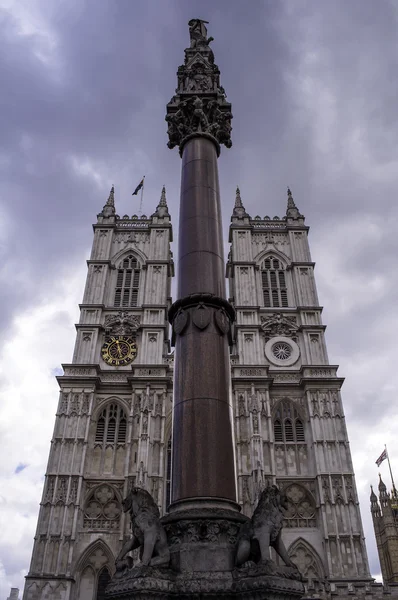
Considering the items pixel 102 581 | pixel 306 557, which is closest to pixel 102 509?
pixel 102 581

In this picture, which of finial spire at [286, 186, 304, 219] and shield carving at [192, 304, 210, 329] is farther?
finial spire at [286, 186, 304, 219]

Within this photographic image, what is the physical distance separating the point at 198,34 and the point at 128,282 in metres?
27.6

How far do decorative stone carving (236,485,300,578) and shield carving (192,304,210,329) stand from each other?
3.48m

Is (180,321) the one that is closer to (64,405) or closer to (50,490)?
(50,490)

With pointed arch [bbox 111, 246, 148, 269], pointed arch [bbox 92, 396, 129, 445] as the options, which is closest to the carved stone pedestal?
pointed arch [bbox 92, 396, 129, 445]

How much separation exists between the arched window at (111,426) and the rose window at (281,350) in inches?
471

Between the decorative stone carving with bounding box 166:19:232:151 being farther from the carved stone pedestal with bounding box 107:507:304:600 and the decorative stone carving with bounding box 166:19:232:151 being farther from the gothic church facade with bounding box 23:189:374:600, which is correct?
the gothic church facade with bounding box 23:189:374:600

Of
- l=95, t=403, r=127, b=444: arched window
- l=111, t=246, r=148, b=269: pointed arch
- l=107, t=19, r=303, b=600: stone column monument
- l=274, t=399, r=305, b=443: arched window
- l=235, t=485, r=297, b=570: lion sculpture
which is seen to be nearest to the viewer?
l=107, t=19, r=303, b=600: stone column monument

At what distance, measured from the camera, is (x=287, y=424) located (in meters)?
36.5

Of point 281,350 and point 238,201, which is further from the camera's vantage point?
point 238,201

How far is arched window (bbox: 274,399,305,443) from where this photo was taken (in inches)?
1409

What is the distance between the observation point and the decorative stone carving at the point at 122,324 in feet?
132

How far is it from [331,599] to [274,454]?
12.0 meters

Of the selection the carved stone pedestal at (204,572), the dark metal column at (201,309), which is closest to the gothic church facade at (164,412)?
the dark metal column at (201,309)
